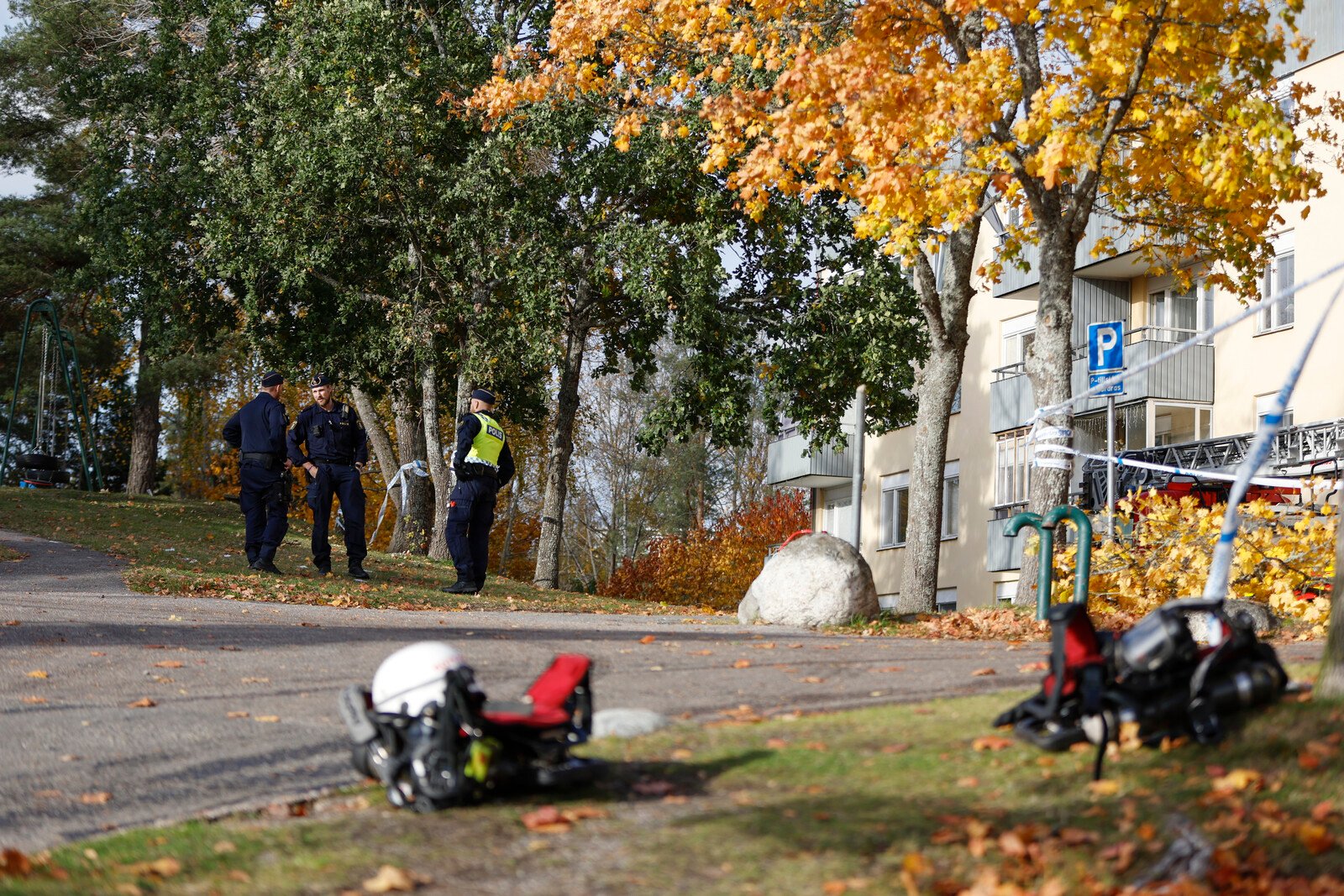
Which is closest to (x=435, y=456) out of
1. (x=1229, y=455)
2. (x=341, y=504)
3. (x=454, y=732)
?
(x=341, y=504)

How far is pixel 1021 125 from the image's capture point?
13.6 m

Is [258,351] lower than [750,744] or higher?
higher

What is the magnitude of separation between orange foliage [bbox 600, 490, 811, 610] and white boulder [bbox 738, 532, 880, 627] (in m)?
42.6

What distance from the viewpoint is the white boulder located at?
13.0 meters

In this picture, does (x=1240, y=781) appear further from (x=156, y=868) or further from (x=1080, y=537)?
(x=1080, y=537)

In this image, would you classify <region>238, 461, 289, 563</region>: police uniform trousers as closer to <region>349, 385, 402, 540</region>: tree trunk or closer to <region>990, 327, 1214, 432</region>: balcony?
<region>349, 385, 402, 540</region>: tree trunk

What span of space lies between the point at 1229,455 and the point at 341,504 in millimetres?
16856

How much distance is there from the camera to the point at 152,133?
27922mm

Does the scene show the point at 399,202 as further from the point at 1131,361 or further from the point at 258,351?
the point at 1131,361

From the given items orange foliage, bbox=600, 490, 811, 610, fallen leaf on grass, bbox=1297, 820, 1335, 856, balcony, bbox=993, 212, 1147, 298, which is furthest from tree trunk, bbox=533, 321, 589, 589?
orange foliage, bbox=600, 490, 811, 610

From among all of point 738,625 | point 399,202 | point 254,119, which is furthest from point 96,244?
point 738,625

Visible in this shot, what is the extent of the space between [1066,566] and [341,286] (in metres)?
15.5

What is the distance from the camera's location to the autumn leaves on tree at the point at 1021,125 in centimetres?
1331

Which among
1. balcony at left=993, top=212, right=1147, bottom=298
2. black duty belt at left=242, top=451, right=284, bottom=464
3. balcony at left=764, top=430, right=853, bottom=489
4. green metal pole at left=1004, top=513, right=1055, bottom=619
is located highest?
balcony at left=993, top=212, right=1147, bottom=298
